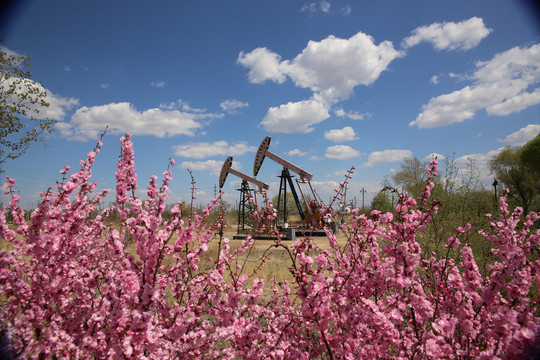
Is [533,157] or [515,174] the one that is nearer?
[533,157]

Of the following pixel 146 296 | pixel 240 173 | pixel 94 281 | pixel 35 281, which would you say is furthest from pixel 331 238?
pixel 240 173

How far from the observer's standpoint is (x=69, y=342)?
2074 millimetres

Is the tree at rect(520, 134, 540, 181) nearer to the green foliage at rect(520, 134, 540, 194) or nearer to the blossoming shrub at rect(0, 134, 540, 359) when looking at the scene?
the green foliage at rect(520, 134, 540, 194)

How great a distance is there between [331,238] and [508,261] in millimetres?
1959

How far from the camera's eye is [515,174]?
25.8 meters

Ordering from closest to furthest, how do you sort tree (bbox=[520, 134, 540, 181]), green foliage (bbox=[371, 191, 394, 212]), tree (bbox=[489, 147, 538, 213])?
green foliage (bbox=[371, 191, 394, 212]) < tree (bbox=[520, 134, 540, 181]) < tree (bbox=[489, 147, 538, 213])

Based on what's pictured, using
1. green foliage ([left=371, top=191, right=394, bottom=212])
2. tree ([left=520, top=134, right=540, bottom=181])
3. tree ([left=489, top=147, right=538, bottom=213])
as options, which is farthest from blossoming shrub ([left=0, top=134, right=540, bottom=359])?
tree ([left=489, top=147, right=538, bottom=213])

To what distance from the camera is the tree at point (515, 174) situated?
24.7 meters

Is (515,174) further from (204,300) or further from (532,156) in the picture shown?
(204,300)

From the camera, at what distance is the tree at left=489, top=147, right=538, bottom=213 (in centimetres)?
2470

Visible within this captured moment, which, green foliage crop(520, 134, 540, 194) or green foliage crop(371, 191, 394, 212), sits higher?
green foliage crop(520, 134, 540, 194)

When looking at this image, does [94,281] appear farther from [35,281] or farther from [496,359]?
[496,359]

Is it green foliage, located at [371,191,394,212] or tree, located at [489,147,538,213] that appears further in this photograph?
tree, located at [489,147,538,213]

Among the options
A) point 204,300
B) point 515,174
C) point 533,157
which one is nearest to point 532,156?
point 533,157
